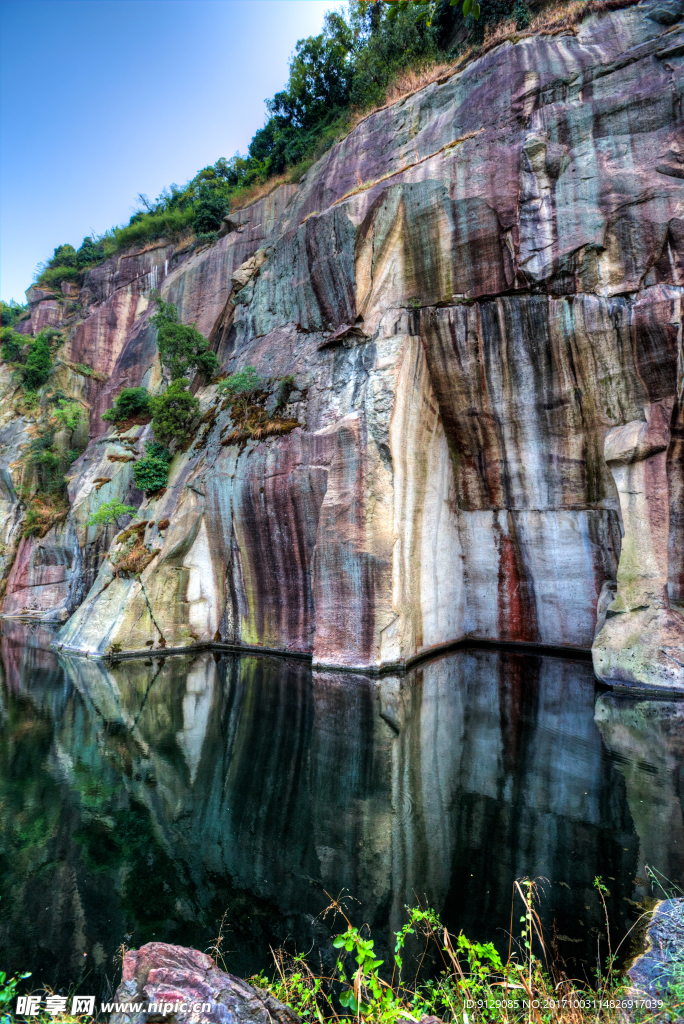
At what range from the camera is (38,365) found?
27.9 meters

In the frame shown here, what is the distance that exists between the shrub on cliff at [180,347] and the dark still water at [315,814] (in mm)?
12024

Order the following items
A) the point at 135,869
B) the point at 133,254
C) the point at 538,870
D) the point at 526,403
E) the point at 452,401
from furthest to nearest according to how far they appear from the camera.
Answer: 1. the point at 133,254
2. the point at 452,401
3. the point at 526,403
4. the point at 135,869
5. the point at 538,870

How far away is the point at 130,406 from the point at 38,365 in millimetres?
10741

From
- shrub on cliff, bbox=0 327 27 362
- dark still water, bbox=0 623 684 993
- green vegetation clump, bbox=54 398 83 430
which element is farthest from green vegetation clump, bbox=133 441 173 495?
shrub on cliff, bbox=0 327 27 362

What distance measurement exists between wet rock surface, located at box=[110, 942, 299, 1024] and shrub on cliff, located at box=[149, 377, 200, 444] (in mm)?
16203

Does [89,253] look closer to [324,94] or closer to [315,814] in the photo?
[324,94]

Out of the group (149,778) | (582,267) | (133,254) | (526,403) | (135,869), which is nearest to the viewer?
(135,869)

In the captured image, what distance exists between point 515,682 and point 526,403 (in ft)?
20.8

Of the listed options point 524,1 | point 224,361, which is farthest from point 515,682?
point 524,1

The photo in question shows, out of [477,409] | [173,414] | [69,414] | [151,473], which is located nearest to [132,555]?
[151,473]

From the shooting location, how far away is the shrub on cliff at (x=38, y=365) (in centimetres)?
2788

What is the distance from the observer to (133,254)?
1200 inches

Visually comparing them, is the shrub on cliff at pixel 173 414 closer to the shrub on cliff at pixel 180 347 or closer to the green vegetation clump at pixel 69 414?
the shrub on cliff at pixel 180 347

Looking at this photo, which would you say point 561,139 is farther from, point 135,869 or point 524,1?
point 135,869
